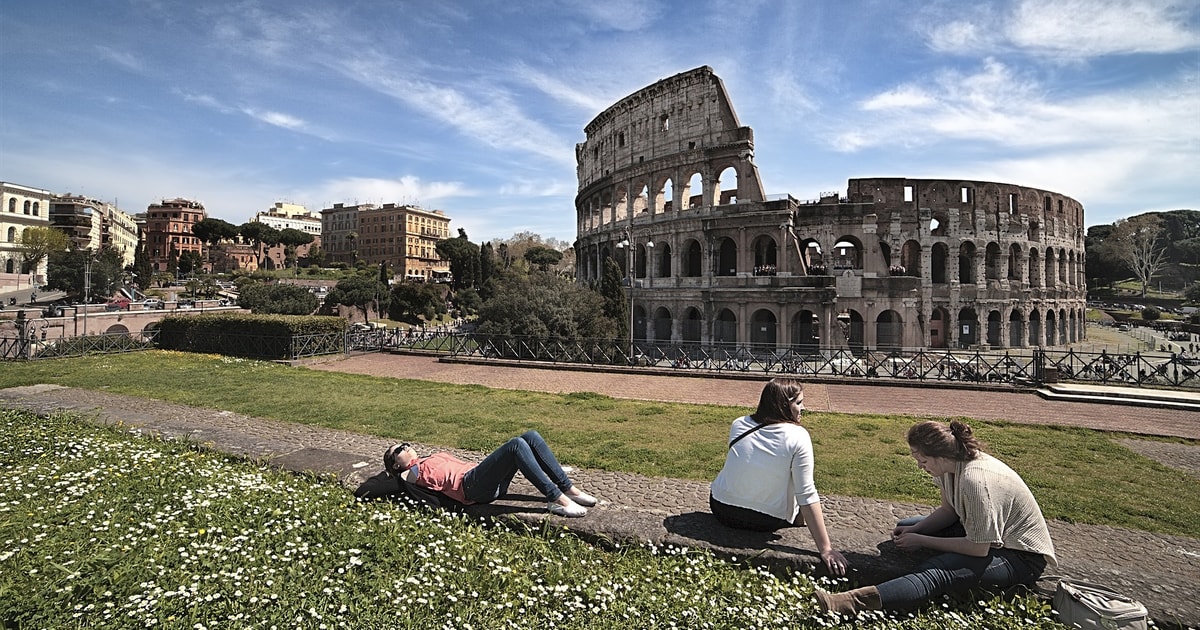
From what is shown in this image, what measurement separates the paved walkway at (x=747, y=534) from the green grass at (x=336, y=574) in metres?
0.21

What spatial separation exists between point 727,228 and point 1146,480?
86.3ft

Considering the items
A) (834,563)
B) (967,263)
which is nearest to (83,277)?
(834,563)

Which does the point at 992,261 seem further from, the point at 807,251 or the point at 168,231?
the point at 168,231

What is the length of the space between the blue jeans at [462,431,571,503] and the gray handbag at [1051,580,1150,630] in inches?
129

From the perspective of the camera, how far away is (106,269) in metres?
54.0

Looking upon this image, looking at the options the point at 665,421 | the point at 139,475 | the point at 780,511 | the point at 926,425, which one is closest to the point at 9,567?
the point at 139,475

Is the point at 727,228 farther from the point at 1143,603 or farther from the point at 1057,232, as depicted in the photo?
the point at 1143,603

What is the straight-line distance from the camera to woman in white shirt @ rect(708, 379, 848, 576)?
3.69 metres

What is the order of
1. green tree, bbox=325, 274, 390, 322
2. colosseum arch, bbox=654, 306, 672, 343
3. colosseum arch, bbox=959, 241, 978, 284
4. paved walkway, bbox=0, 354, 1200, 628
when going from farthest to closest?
green tree, bbox=325, 274, 390, 322, colosseum arch, bbox=654, 306, 672, 343, colosseum arch, bbox=959, 241, 978, 284, paved walkway, bbox=0, 354, 1200, 628

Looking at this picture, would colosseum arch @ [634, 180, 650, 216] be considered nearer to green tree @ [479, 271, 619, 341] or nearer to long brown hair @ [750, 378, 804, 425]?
green tree @ [479, 271, 619, 341]

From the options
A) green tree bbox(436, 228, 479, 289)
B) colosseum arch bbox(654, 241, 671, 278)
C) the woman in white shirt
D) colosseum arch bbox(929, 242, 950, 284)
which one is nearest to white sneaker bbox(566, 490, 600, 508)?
the woman in white shirt

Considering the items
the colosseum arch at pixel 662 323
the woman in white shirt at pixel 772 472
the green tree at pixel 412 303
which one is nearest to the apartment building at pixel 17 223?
the green tree at pixel 412 303

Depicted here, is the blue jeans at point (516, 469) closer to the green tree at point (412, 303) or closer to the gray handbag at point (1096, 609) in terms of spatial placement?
the gray handbag at point (1096, 609)

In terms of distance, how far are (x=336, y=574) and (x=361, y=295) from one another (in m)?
57.6
